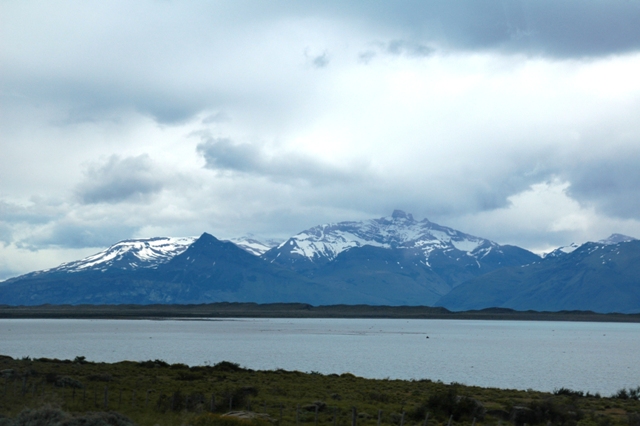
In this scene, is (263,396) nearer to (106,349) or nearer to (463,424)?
(463,424)

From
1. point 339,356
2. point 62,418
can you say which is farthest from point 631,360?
point 62,418

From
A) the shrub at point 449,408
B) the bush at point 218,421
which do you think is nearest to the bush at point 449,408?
the shrub at point 449,408

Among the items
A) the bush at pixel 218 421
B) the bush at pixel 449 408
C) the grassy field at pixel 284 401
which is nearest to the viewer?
the bush at pixel 218 421

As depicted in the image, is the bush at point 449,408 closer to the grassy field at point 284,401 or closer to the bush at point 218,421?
the grassy field at point 284,401

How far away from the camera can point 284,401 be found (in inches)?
1371

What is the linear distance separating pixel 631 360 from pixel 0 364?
67.6 metres

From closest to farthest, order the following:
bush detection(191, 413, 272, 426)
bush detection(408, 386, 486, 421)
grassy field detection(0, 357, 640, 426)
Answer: bush detection(191, 413, 272, 426), grassy field detection(0, 357, 640, 426), bush detection(408, 386, 486, 421)

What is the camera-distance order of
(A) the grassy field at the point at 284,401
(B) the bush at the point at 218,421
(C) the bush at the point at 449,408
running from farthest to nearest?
1. (C) the bush at the point at 449,408
2. (A) the grassy field at the point at 284,401
3. (B) the bush at the point at 218,421

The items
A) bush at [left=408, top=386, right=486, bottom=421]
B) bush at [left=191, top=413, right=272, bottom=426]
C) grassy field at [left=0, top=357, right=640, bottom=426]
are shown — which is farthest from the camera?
bush at [left=408, top=386, right=486, bottom=421]

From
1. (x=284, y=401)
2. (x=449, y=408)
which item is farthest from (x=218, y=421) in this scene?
(x=449, y=408)

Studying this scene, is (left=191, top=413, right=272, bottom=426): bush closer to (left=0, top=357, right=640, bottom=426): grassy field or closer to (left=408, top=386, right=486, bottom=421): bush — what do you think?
(left=0, top=357, right=640, bottom=426): grassy field

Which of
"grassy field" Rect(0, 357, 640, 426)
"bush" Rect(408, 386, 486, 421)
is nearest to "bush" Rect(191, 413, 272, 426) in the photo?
"grassy field" Rect(0, 357, 640, 426)

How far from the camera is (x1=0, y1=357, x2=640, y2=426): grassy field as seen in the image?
29.0 metres

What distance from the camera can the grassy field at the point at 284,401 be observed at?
29047mm
